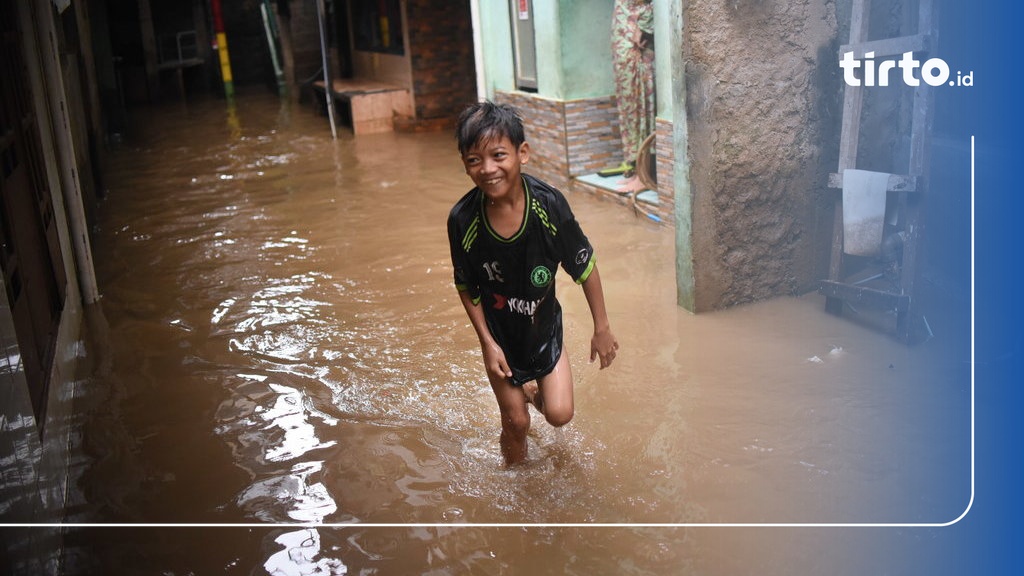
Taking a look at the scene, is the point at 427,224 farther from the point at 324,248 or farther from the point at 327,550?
the point at 327,550

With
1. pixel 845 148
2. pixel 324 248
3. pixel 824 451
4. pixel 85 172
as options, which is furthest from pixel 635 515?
pixel 85 172

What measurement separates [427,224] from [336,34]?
34.1 ft

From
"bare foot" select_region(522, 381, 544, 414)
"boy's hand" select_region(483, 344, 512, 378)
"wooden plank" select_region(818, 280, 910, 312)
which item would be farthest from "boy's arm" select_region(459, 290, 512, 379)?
"wooden plank" select_region(818, 280, 910, 312)

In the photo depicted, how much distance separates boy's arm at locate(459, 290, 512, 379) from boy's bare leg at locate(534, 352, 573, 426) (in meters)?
0.20

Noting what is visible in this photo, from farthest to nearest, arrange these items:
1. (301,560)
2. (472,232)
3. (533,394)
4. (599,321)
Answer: (533,394), (599,321), (472,232), (301,560)

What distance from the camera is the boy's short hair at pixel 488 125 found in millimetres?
2975

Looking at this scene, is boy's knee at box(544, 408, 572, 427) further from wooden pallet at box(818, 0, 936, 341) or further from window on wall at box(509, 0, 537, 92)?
window on wall at box(509, 0, 537, 92)

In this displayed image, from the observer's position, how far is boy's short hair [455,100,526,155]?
2975 millimetres

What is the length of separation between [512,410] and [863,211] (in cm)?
222

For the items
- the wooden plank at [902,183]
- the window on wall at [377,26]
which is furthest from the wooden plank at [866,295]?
the window on wall at [377,26]

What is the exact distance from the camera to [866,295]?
4.57 meters

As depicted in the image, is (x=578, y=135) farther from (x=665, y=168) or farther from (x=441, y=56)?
(x=441, y=56)

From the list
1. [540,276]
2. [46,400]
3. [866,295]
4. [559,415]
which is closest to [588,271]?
[540,276]

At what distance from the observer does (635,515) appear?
3.19m
